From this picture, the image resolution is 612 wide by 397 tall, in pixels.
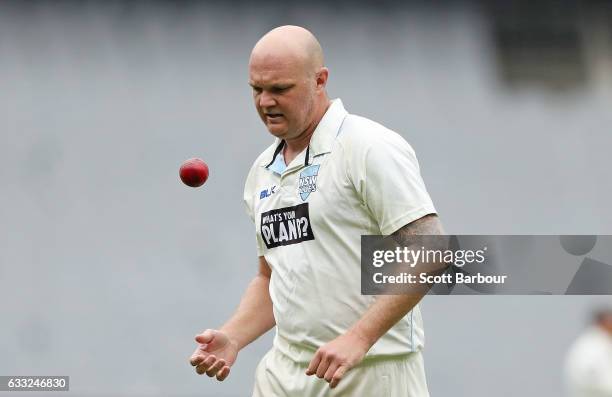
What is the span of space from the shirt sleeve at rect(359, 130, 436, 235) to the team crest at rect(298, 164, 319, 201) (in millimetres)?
203

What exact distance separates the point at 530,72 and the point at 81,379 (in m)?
3.99

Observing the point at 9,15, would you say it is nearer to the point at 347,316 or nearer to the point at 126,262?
the point at 126,262

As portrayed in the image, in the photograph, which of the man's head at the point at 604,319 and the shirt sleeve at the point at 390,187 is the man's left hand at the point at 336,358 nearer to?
the shirt sleeve at the point at 390,187

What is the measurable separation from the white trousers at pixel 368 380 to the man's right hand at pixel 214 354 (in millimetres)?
193

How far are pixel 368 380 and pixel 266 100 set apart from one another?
959 mm

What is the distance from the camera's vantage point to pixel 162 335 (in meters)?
9.14

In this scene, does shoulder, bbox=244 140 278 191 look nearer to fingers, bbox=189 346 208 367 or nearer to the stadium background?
fingers, bbox=189 346 208 367

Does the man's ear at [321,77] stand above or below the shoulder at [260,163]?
above

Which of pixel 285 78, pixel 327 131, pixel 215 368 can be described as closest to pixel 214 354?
pixel 215 368

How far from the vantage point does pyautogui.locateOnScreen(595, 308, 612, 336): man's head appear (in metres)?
8.66

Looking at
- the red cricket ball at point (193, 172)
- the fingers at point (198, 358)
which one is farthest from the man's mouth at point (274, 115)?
the fingers at point (198, 358)

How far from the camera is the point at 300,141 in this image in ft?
14.2

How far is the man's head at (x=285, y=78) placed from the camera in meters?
4.12

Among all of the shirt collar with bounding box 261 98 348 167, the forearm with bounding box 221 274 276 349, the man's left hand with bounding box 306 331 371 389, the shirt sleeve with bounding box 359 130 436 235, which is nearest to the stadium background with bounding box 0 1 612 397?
the forearm with bounding box 221 274 276 349
